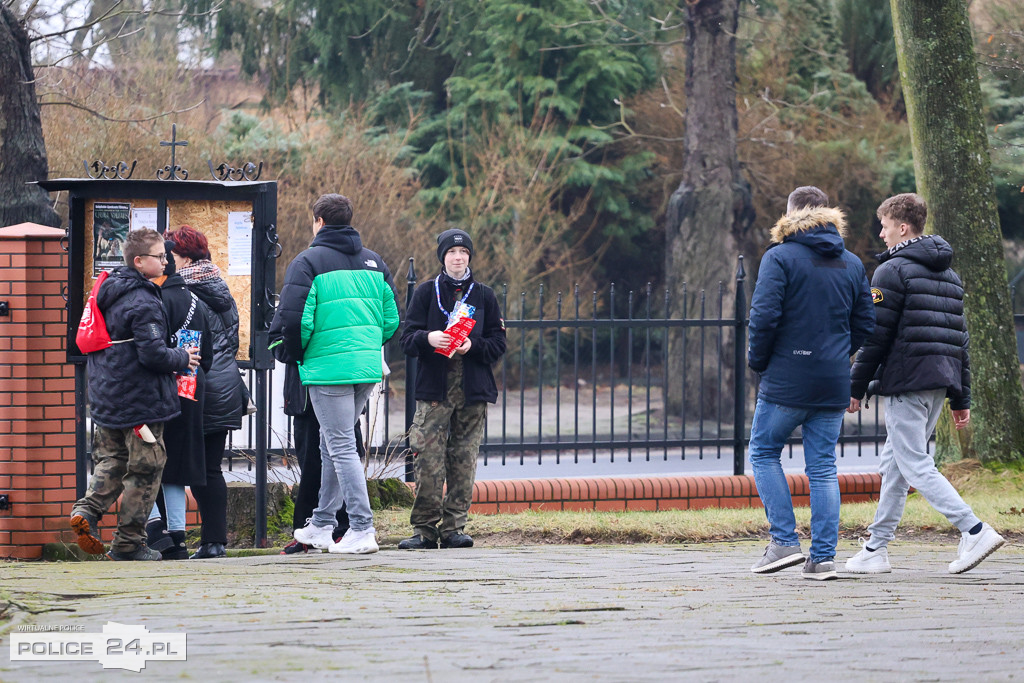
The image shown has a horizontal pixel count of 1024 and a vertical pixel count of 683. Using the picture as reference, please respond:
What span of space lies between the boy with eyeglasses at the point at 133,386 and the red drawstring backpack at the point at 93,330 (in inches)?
1.2

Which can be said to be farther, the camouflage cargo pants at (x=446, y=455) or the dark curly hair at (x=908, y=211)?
the camouflage cargo pants at (x=446, y=455)

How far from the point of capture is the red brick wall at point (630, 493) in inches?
312

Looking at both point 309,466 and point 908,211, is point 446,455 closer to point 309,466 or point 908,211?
point 309,466

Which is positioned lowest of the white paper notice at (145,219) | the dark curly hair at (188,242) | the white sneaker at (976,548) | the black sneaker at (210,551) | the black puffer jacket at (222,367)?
the black sneaker at (210,551)

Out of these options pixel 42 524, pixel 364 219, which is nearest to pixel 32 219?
pixel 42 524

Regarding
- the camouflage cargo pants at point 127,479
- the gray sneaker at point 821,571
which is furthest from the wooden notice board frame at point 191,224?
the gray sneaker at point 821,571

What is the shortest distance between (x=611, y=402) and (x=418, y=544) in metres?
2.15

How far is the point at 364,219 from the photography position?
700 inches

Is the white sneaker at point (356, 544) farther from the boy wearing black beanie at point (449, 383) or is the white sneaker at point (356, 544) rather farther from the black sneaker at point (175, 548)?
the black sneaker at point (175, 548)

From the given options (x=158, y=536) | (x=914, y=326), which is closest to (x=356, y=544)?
(x=158, y=536)

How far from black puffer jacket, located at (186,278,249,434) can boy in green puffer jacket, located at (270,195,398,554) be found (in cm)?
37

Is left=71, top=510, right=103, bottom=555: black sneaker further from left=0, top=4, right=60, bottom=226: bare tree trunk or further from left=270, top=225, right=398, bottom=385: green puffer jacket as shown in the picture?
left=0, top=4, right=60, bottom=226: bare tree trunk

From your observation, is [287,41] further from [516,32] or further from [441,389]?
[441,389]

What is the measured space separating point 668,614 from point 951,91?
203 inches
